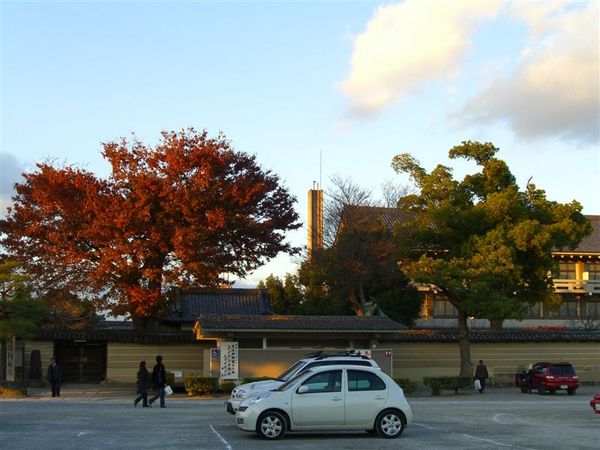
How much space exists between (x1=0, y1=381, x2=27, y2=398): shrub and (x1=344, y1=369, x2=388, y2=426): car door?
65.9 feet

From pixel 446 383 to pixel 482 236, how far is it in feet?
23.7

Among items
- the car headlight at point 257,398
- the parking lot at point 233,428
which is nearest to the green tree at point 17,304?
the parking lot at point 233,428

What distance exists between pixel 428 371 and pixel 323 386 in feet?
83.5

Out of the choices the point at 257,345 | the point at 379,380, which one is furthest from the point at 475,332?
the point at 379,380

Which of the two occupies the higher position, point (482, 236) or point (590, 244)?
point (590, 244)

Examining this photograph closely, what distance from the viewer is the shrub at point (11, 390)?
107 ft

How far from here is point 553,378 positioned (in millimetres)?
36938

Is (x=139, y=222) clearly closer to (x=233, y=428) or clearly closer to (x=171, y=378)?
(x=171, y=378)

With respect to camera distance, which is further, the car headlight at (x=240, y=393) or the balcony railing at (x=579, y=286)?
the balcony railing at (x=579, y=286)

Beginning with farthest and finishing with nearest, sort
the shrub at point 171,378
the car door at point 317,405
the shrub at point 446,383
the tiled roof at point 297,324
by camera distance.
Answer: the shrub at point 446,383, the shrub at point 171,378, the tiled roof at point 297,324, the car door at point 317,405

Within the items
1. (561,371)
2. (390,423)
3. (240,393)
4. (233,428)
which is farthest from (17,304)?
(561,371)

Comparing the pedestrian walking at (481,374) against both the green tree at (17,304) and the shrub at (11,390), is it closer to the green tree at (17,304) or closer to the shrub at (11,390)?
the green tree at (17,304)

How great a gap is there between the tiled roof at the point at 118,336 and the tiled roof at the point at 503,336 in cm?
1077

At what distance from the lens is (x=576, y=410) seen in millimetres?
26516
